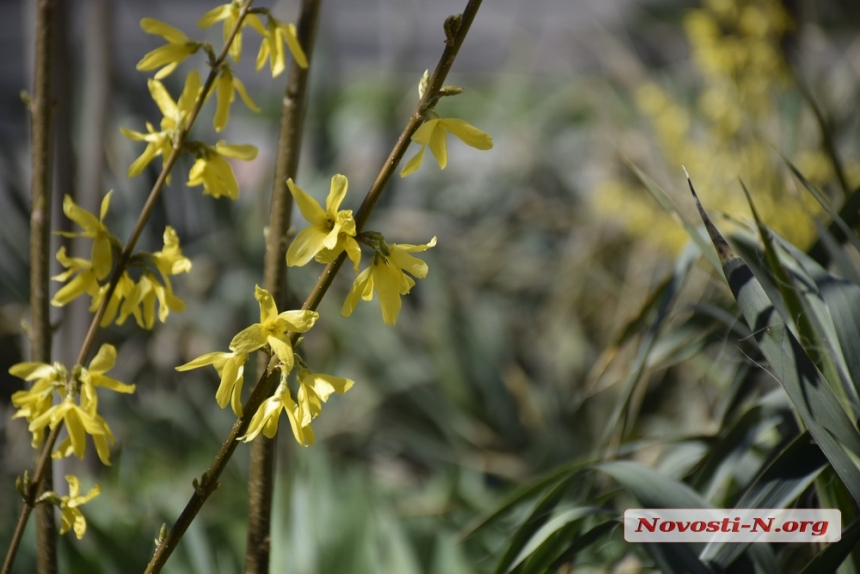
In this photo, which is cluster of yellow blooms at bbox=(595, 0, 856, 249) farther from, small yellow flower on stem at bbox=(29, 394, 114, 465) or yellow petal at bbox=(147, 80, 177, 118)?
small yellow flower on stem at bbox=(29, 394, 114, 465)

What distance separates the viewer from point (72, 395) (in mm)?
660

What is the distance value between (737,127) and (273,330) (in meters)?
1.82

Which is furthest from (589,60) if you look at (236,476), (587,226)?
(236,476)

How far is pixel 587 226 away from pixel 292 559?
165 cm

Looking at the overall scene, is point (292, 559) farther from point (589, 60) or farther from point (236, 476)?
point (589, 60)

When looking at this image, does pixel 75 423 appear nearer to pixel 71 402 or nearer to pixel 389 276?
pixel 71 402

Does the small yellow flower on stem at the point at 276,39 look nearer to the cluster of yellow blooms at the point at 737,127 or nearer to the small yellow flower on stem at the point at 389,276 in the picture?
the small yellow flower on stem at the point at 389,276

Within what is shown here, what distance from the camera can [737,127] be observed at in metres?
2.16

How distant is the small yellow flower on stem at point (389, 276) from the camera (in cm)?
60

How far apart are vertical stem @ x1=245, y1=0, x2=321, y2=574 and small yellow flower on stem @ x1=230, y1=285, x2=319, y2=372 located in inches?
6.7

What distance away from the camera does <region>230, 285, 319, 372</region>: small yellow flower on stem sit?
57 cm

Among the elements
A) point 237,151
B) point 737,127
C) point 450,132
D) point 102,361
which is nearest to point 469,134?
point 450,132

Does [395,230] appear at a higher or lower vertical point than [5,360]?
higher

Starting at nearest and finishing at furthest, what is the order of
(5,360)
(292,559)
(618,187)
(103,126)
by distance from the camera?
(292,559)
(103,126)
(618,187)
(5,360)
